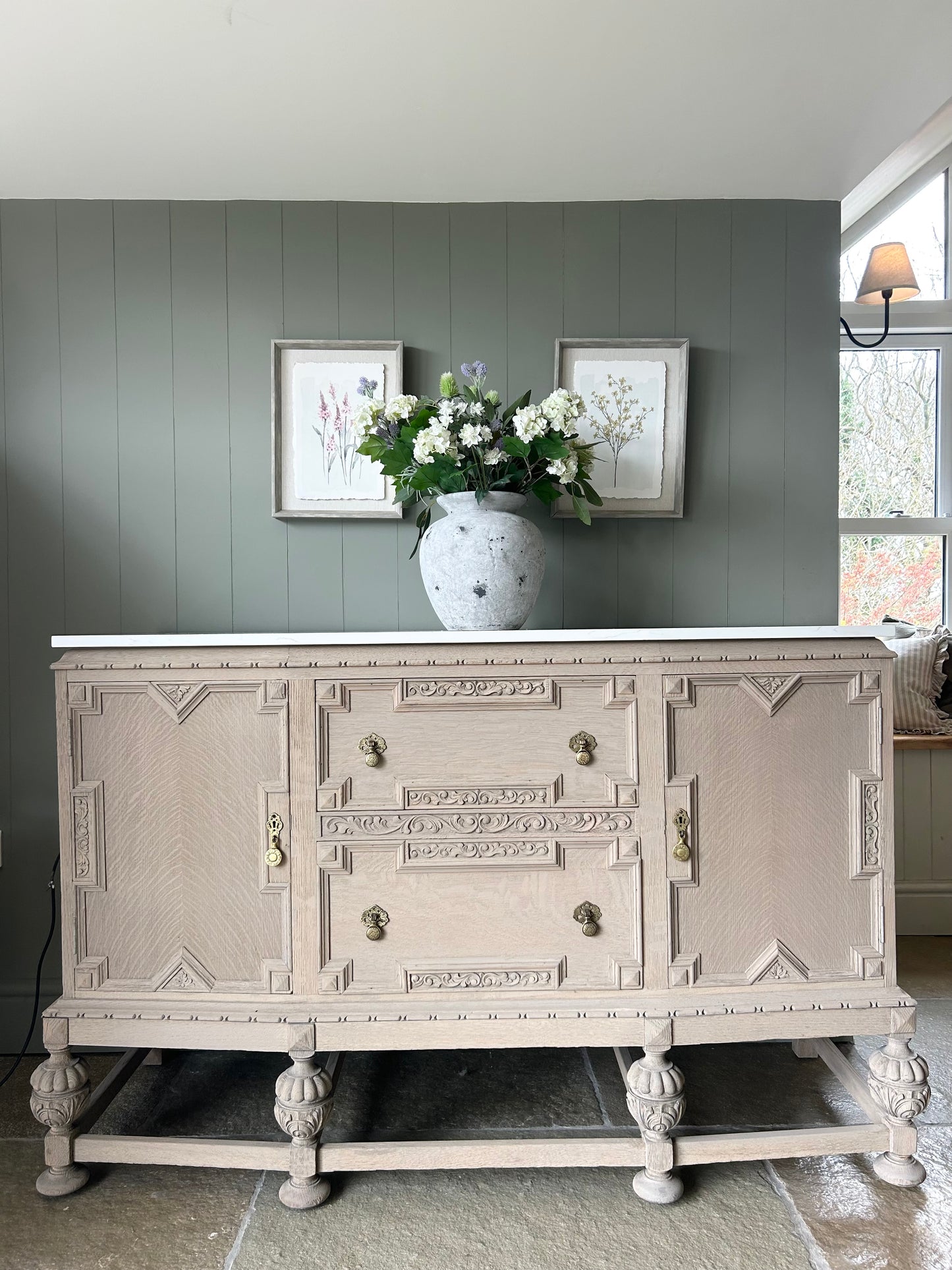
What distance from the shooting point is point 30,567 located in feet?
6.75

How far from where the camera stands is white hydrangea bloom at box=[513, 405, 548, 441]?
64.9 inches

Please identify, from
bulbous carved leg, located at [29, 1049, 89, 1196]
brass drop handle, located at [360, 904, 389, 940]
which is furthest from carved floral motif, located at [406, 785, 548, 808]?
bulbous carved leg, located at [29, 1049, 89, 1196]

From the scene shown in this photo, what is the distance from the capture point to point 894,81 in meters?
1.65

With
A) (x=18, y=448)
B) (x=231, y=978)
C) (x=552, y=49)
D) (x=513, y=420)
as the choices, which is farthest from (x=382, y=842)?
(x=552, y=49)

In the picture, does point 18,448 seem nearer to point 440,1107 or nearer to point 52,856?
point 52,856

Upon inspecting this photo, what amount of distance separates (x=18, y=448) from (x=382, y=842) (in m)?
1.44

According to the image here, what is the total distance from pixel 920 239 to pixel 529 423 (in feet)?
8.32

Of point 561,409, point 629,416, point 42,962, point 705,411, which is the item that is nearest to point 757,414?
point 705,411

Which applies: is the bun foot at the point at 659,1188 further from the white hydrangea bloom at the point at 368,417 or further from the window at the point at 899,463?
the window at the point at 899,463

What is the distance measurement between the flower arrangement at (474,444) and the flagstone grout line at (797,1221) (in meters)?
1.37

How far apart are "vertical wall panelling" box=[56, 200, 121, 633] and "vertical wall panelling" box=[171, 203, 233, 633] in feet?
0.54

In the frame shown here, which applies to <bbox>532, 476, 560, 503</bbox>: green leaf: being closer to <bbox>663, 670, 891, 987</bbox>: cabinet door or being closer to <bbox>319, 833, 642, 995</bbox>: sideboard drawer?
<bbox>663, 670, 891, 987</bbox>: cabinet door

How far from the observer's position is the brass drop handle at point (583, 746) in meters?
1.53

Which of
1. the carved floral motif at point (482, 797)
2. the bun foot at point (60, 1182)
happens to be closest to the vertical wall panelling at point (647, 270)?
the carved floral motif at point (482, 797)
